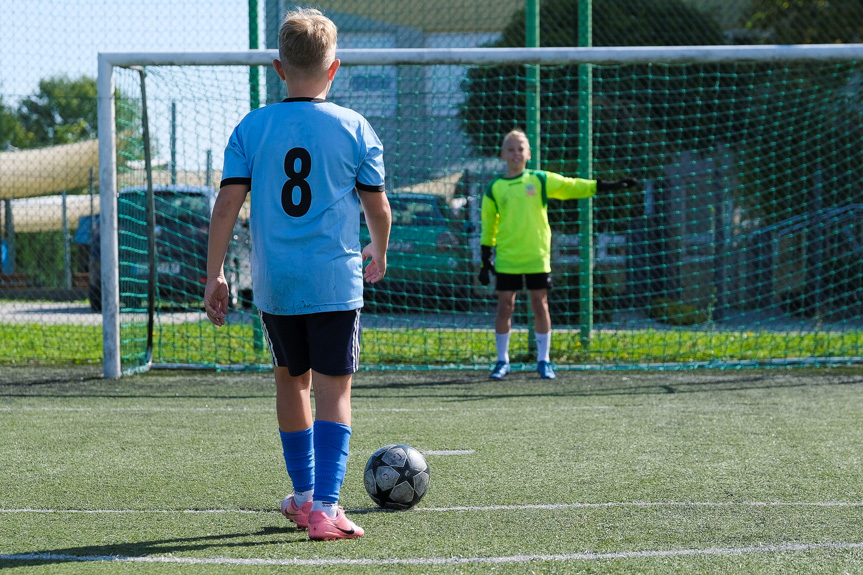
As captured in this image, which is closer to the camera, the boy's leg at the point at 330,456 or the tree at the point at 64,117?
the boy's leg at the point at 330,456

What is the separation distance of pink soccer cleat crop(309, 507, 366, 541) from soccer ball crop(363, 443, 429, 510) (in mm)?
375

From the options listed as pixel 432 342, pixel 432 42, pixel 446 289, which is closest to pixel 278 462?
pixel 432 342

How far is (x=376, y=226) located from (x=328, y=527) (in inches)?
38.8

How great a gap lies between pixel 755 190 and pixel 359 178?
862 cm

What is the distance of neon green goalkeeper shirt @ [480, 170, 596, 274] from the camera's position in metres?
7.47

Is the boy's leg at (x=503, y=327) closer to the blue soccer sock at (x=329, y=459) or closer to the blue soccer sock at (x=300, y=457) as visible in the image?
the blue soccer sock at (x=300, y=457)

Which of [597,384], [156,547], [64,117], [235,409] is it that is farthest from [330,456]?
[64,117]

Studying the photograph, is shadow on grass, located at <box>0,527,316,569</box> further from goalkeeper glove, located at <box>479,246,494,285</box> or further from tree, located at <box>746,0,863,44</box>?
tree, located at <box>746,0,863,44</box>

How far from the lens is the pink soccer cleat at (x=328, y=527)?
9.81 feet

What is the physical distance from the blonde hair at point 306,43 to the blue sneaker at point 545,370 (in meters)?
4.66

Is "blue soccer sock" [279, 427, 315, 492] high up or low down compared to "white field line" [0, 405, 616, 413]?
up

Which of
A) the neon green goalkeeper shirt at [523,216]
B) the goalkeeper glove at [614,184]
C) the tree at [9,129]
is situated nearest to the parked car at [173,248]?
the neon green goalkeeper shirt at [523,216]

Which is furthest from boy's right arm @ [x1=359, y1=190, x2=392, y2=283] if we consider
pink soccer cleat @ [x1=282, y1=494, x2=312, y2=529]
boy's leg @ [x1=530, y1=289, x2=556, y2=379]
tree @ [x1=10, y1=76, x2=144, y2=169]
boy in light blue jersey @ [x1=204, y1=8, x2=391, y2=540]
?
tree @ [x1=10, y1=76, x2=144, y2=169]

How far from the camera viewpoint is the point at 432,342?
877 centimetres
